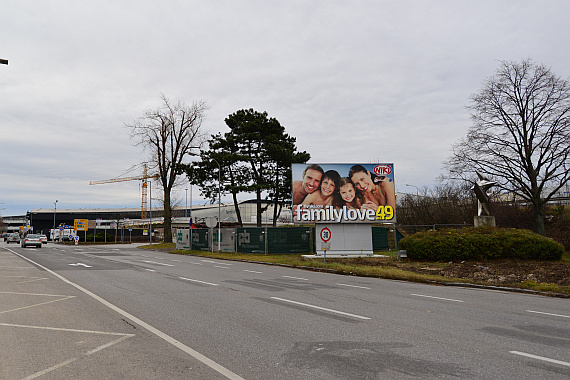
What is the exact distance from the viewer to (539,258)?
68.1 ft

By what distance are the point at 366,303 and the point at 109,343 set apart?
6.00m

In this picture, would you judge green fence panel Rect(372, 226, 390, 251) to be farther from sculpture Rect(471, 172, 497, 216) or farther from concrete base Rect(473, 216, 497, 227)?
concrete base Rect(473, 216, 497, 227)

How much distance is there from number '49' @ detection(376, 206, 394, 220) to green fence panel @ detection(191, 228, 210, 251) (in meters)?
15.2

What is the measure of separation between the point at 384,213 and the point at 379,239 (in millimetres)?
6356

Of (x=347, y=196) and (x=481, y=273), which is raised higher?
(x=347, y=196)

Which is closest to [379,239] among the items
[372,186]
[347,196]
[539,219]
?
[372,186]

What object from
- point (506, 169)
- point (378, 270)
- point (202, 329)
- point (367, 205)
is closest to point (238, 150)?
point (367, 205)

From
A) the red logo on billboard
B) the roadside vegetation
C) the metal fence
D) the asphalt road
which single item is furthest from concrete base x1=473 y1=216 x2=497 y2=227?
the asphalt road

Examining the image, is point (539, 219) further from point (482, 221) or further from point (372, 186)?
point (372, 186)

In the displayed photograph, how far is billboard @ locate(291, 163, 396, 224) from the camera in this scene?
28266 mm

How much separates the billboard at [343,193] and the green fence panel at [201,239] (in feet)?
37.5

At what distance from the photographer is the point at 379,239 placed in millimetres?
34500

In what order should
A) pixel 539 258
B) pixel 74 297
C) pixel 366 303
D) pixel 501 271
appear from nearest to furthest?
1. pixel 366 303
2. pixel 74 297
3. pixel 501 271
4. pixel 539 258

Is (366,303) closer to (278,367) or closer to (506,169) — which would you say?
(278,367)
